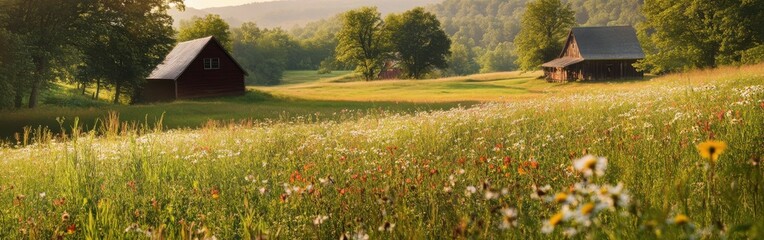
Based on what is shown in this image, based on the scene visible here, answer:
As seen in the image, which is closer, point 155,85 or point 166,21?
point 166,21

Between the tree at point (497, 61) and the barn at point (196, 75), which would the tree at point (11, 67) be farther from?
the tree at point (497, 61)

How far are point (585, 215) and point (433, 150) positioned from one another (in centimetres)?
601

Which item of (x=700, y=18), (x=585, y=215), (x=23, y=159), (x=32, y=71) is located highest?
(x=700, y=18)

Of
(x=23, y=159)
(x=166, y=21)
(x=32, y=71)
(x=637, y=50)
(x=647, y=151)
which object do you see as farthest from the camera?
(x=637, y=50)

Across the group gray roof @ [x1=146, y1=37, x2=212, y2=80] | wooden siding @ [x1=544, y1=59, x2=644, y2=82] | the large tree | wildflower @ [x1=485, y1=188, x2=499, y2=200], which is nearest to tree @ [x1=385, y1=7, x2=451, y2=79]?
wooden siding @ [x1=544, y1=59, x2=644, y2=82]

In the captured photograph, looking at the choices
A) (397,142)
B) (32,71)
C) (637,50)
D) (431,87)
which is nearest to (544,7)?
(637,50)

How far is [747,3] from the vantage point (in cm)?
3944

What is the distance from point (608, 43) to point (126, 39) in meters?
51.7

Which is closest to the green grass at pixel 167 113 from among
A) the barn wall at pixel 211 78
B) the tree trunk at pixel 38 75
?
the tree trunk at pixel 38 75

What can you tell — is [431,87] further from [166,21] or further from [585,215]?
[585,215]

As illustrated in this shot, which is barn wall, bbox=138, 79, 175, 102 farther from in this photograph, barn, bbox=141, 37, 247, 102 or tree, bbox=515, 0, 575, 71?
tree, bbox=515, 0, 575, 71

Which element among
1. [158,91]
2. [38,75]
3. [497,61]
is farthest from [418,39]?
[497,61]

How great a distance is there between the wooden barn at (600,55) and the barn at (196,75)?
35337mm

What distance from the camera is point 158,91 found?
47250mm
